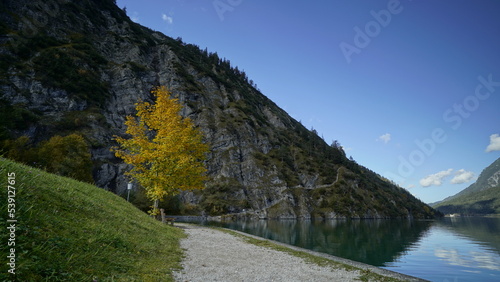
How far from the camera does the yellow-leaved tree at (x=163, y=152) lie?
2731 cm

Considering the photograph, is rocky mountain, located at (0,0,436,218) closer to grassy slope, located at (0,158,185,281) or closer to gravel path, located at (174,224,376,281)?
grassy slope, located at (0,158,185,281)

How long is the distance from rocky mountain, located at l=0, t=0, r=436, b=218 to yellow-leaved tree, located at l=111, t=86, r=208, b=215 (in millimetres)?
33120

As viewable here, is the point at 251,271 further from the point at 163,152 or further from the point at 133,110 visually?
the point at 133,110

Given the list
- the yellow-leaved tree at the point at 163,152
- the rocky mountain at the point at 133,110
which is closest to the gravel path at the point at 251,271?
the yellow-leaved tree at the point at 163,152

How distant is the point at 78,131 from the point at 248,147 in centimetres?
8411

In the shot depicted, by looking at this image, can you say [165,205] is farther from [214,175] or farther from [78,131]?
[214,175]

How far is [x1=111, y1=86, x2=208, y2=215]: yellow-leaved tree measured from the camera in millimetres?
27312

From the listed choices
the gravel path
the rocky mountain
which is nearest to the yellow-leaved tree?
the gravel path

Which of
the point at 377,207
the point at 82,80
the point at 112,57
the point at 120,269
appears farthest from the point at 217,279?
the point at 377,207

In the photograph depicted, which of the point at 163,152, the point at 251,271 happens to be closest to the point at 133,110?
the point at 163,152

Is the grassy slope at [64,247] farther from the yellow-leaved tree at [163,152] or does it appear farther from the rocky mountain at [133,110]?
the rocky mountain at [133,110]

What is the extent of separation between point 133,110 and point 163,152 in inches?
3325

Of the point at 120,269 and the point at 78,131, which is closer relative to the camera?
the point at 120,269

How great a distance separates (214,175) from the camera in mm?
122750
